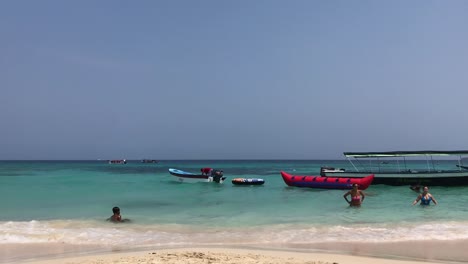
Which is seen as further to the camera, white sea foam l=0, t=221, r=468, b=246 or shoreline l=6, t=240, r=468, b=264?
white sea foam l=0, t=221, r=468, b=246

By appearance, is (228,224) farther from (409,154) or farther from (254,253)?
(409,154)

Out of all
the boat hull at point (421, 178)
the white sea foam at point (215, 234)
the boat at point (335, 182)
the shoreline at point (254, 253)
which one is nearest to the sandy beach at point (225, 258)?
the shoreline at point (254, 253)

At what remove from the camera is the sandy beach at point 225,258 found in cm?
742

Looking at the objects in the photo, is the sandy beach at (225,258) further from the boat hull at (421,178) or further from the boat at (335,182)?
the boat hull at (421,178)

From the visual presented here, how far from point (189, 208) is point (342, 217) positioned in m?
6.74

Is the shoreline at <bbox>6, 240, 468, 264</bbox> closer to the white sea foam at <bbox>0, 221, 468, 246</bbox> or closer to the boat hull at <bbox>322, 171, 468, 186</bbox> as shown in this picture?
the white sea foam at <bbox>0, 221, 468, 246</bbox>

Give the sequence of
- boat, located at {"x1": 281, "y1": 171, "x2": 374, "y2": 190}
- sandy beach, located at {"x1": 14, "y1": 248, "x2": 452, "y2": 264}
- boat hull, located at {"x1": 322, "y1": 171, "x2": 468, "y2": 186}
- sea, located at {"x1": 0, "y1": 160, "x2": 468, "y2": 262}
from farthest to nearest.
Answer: boat hull, located at {"x1": 322, "y1": 171, "x2": 468, "y2": 186}, boat, located at {"x1": 281, "y1": 171, "x2": 374, "y2": 190}, sea, located at {"x1": 0, "y1": 160, "x2": 468, "y2": 262}, sandy beach, located at {"x1": 14, "y1": 248, "x2": 452, "y2": 264}

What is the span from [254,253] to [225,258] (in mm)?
991

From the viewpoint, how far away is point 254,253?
841 centimetres

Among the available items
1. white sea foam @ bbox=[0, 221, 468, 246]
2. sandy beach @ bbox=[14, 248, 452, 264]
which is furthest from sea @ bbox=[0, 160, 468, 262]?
sandy beach @ bbox=[14, 248, 452, 264]

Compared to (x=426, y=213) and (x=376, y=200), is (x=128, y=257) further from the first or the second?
(x=376, y=200)

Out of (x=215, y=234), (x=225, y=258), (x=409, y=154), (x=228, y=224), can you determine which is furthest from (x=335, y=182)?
(x=225, y=258)

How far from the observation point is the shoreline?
7.64 m

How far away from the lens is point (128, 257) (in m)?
7.94
